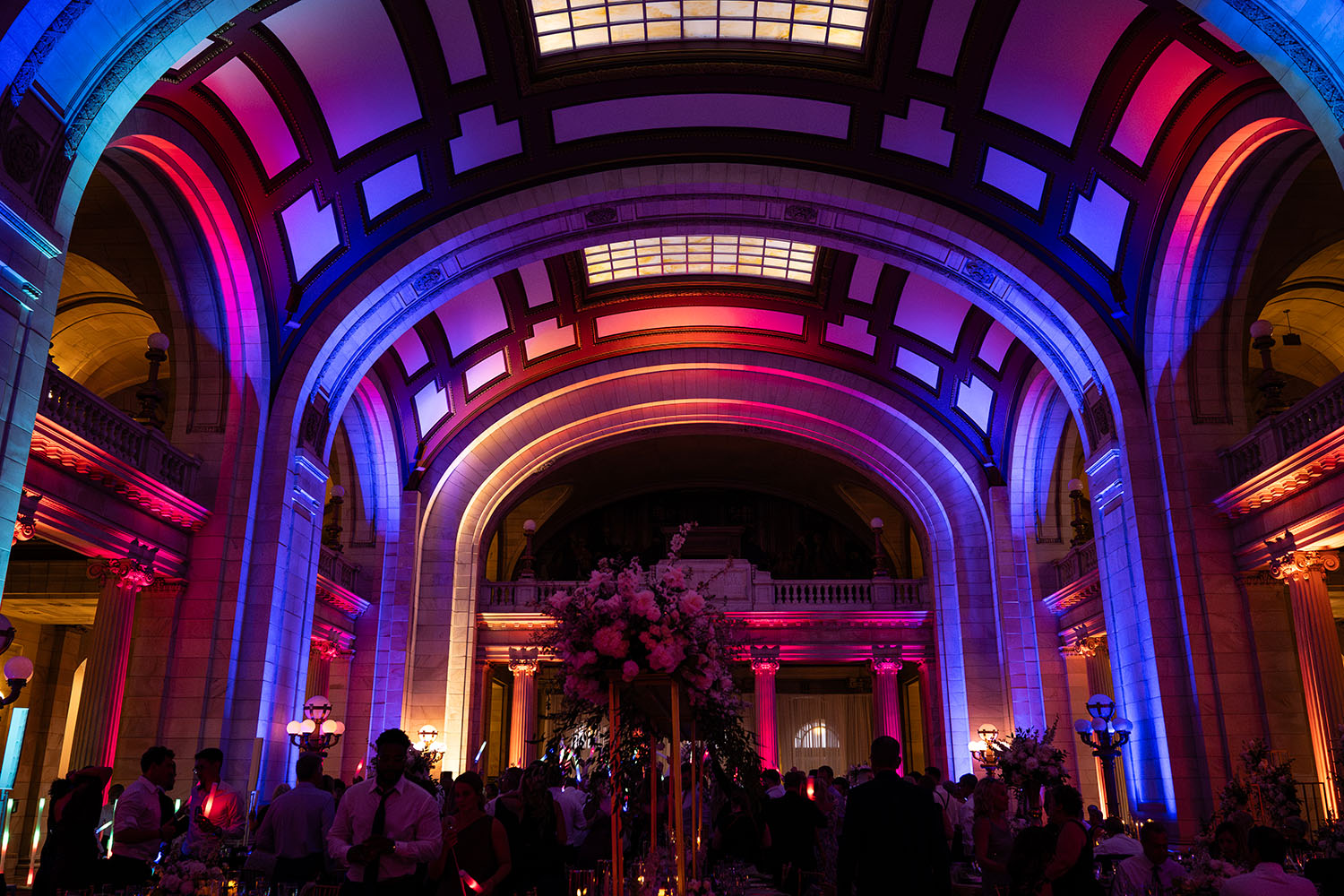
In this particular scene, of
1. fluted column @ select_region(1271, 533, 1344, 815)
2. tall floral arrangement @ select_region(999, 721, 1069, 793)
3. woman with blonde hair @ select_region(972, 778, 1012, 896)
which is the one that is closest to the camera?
woman with blonde hair @ select_region(972, 778, 1012, 896)

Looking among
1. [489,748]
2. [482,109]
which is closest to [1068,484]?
[482,109]

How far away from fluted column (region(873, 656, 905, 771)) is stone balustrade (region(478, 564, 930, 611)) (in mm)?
1140

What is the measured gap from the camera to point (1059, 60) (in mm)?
10945

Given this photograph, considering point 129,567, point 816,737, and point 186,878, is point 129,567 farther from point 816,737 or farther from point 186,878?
point 816,737

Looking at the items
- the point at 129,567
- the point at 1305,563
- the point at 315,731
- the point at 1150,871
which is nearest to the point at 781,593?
the point at 315,731

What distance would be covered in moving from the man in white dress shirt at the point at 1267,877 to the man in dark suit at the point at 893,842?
51.9 inches

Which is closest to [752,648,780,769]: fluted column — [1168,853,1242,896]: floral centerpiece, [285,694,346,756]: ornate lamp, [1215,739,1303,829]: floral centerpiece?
[285,694,346,756]: ornate lamp

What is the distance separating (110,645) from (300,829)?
6.75 metres

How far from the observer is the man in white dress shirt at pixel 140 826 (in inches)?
214

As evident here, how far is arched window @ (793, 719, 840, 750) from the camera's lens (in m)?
26.2

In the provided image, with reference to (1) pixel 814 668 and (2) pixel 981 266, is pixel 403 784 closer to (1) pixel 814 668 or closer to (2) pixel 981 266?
(2) pixel 981 266

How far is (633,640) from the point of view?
4.84 m

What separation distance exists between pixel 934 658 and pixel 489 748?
11922mm

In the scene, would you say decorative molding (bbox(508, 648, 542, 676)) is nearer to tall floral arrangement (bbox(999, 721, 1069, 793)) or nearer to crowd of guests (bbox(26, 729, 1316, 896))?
tall floral arrangement (bbox(999, 721, 1069, 793))
